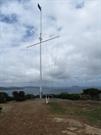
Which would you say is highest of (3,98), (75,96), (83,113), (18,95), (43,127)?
(18,95)

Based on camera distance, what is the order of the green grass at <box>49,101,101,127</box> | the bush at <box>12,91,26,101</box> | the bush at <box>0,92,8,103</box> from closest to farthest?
the green grass at <box>49,101,101,127</box> → the bush at <box>0,92,8,103</box> → the bush at <box>12,91,26,101</box>

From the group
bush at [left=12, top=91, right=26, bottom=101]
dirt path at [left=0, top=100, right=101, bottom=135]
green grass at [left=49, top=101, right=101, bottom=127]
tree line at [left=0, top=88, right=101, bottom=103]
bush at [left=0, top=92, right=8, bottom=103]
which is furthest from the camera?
bush at [left=12, top=91, right=26, bottom=101]

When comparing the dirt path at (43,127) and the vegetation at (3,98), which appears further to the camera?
the vegetation at (3,98)

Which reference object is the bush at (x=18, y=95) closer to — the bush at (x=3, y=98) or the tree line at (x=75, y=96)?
the tree line at (x=75, y=96)

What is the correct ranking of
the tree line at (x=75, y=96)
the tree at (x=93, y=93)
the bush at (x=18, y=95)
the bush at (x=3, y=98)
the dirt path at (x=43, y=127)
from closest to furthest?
the dirt path at (x=43, y=127) < the bush at (x=3, y=98) < the tree line at (x=75, y=96) < the bush at (x=18, y=95) < the tree at (x=93, y=93)

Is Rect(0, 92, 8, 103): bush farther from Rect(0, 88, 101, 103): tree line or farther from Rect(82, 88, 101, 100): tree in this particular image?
Rect(82, 88, 101, 100): tree

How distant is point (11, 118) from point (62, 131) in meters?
4.72

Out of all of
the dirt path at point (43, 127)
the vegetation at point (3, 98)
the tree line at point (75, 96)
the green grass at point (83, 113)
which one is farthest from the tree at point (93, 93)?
the dirt path at point (43, 127)

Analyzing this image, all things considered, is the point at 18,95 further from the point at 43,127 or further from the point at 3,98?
the point at 43,127

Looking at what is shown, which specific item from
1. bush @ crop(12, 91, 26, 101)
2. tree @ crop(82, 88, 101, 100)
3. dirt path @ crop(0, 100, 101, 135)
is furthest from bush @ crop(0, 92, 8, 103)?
dirt path @ crop(0, 100, 101, 135)

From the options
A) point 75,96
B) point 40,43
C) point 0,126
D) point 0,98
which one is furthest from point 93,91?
point 0,126

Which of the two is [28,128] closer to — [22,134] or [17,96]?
[22,134]

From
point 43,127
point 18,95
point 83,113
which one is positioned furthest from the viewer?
point 18,95

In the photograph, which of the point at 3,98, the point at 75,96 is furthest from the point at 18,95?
the point at 75,96
